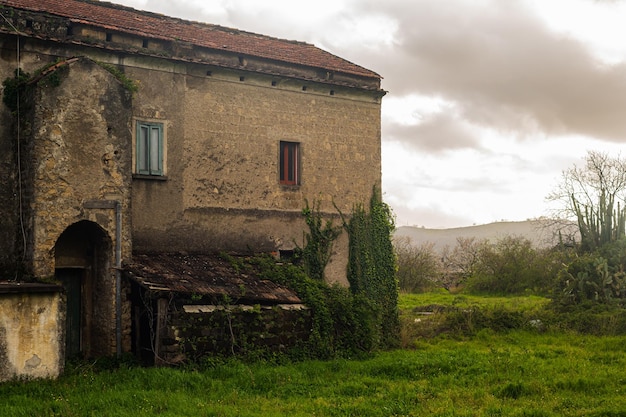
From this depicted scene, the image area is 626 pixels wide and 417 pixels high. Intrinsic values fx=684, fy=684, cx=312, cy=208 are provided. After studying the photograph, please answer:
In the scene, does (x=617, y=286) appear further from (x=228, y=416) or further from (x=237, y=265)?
(x=228, y=416)

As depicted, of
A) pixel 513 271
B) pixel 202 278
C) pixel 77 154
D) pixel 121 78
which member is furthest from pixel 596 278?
pixel 77 154

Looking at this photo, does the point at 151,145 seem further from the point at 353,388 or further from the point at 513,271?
the point at 513,271

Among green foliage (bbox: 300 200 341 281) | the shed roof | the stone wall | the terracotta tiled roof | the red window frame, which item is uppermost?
the terracotta tiled roof

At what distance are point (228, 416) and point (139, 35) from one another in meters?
9.67

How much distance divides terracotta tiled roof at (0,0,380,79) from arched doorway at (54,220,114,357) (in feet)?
15.8

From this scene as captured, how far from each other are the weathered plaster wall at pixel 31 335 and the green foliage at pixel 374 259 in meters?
8.52

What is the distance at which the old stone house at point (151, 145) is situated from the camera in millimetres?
13664

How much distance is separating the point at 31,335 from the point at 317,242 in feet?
26.9

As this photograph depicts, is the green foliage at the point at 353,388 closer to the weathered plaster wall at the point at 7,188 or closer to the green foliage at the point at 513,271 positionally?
the weathered plaster wall at the point at 7,188

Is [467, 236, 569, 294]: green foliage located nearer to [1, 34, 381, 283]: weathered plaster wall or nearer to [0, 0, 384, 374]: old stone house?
[1, 34, 381, 283]: weathered plaster wall

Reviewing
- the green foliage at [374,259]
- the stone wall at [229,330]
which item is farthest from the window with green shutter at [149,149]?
the green foliage at [374,259]

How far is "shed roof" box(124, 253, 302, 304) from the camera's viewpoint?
13664 mm

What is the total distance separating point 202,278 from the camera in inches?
574

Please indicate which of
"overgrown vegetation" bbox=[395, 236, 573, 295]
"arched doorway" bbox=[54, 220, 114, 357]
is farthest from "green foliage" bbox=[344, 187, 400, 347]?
"overgrown vegetation" bbox=[395, 236, 573, 295]
